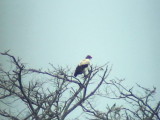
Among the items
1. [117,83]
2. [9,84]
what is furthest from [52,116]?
[9,84]

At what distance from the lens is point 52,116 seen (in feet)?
13.2

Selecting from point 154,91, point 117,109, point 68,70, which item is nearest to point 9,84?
point 68,70

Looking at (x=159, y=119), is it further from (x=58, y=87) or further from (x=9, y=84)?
(x=9, y=84)

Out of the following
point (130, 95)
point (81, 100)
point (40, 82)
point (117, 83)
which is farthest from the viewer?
point (40, 82)

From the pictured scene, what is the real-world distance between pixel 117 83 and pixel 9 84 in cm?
365

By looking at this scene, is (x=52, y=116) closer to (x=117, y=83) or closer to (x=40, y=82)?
(x=117, y=83)

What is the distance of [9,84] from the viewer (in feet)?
19.8

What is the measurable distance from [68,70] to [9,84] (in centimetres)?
242

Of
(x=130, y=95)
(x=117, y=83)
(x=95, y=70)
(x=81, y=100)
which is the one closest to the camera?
(x=130, y=95)

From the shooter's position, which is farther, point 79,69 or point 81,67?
point 81,67

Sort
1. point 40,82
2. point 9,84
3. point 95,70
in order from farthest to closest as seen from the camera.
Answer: point 40,82 < point 9,84 < point 95,70

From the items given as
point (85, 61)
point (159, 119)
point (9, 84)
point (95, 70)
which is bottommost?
point (159, 119)

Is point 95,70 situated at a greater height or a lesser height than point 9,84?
lesser

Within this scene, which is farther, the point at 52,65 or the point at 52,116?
the point at 52,65
